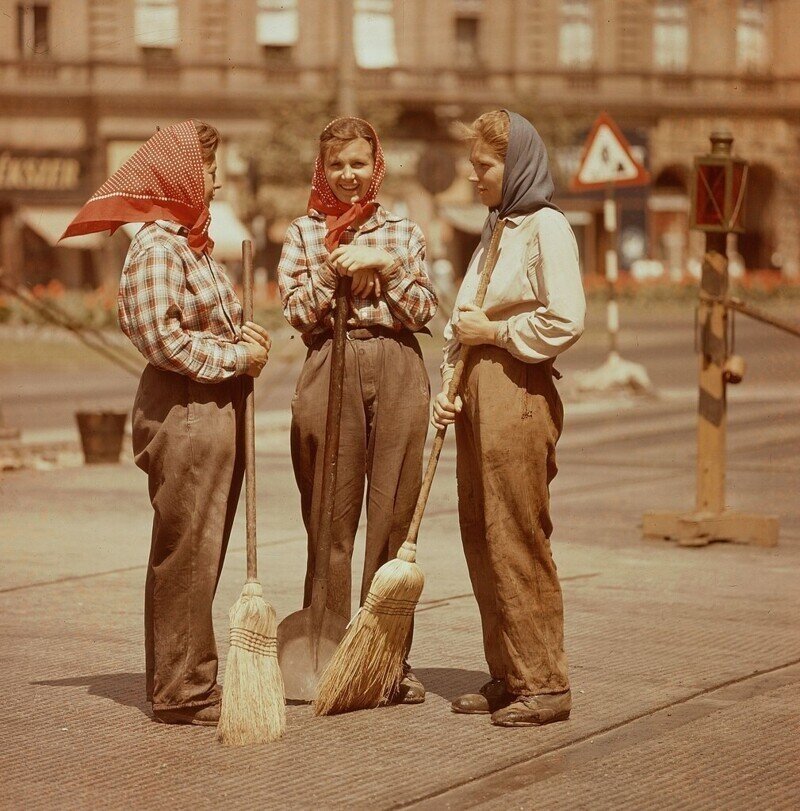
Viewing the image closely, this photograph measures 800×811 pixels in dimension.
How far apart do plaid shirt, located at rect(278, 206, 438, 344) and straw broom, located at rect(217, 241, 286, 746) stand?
0.90ft

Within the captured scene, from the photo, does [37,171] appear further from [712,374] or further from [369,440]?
[369,440]

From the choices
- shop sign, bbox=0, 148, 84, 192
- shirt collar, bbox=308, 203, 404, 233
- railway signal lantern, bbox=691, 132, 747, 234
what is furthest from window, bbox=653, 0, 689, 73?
shirt collar, bbox=308, 203, 404, 233

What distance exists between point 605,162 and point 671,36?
31.8 meters

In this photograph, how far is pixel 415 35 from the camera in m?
47.0

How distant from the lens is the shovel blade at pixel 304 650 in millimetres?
6125

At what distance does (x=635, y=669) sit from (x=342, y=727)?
131 centimetres

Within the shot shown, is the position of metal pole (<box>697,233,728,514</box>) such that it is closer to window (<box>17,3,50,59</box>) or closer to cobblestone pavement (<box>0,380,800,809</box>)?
cobblestone pavement (<box>0,380,800,809</box>)

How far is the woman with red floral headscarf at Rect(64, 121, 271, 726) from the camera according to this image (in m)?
5.82

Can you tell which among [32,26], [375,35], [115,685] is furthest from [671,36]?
[115,685]

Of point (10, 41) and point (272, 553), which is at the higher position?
point (10, 41)

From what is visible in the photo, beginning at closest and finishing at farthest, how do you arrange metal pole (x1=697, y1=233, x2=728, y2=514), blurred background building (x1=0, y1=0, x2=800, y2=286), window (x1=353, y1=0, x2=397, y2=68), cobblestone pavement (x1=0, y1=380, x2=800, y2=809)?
1. cobblestone pavement (x1=0, y1=380, x2=800, y2=809)
2. metal pole (x1=697, y1=233, x2=728, y2=514)
3. blurred background building (x1=0, y1=0, x2=800, y2=286)
4. window (x1=353, y1=0, x2=397, y2=68)

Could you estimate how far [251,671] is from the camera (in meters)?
5.68

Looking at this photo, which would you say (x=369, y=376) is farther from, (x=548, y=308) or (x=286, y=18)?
(x=286, y=18)

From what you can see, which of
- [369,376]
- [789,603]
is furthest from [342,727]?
[789,603]
